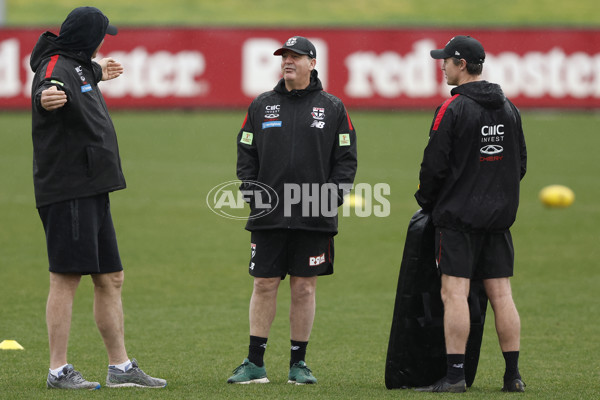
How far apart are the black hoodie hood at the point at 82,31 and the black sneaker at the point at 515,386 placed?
128 inches

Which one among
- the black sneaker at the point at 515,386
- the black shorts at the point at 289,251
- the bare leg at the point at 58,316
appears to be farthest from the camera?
the black shorts at the point at 289,251

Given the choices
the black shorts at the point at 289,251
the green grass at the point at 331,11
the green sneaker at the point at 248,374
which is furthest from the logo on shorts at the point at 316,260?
the green grass at the point at 331,11

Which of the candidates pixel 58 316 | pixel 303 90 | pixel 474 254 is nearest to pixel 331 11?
pixel 303 90

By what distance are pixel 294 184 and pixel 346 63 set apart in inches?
818

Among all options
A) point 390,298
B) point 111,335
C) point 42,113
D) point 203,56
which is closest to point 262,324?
point 111,335

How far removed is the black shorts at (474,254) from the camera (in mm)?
6176

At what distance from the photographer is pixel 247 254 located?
11695 millimetres

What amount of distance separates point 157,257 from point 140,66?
52.9 ft

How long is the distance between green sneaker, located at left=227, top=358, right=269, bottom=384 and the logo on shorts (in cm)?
75

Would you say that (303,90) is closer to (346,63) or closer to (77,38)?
(77,38)

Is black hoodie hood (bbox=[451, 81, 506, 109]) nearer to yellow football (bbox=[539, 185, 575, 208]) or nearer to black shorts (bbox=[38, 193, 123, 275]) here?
black shorts (bbox=[38, 193, 123, 275])

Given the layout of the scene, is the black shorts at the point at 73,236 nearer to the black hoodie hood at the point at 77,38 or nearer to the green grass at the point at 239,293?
the green grass at the point at 239,293

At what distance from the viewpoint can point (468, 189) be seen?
619 centimetres

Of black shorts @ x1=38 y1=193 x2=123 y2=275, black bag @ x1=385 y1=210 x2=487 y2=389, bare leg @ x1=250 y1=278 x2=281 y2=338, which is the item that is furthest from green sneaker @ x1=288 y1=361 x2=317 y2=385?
black shorts @ x1=38 y1=193 x2=123 y2=275
